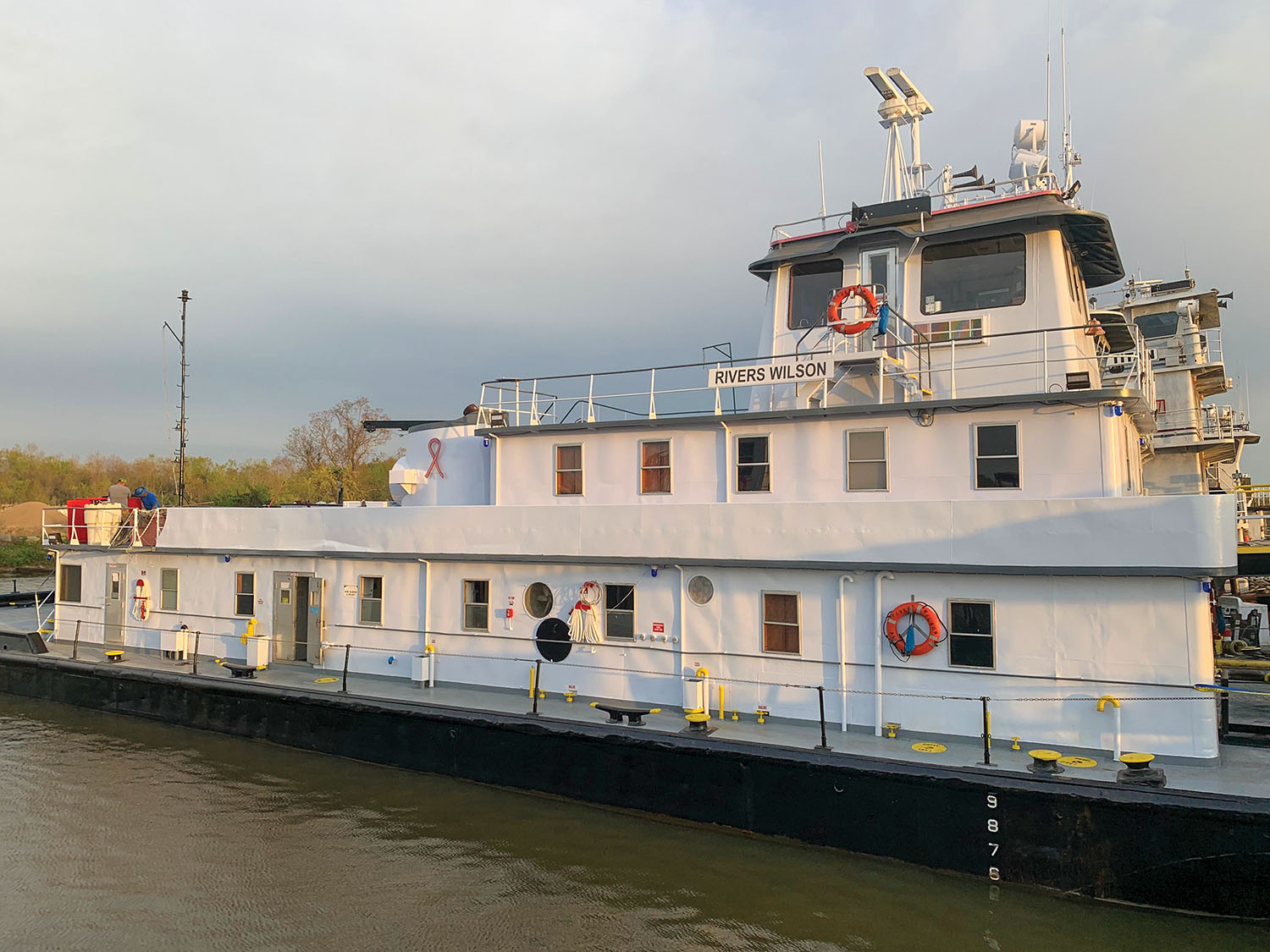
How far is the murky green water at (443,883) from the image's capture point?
7758 millimetres

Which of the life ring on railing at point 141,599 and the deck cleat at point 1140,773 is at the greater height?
the life ring on railing at point 141,599

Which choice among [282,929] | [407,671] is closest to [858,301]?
[407,671]

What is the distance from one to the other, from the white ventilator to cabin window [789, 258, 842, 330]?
4.97 m

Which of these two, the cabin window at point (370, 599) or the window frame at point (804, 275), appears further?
the cabin window at point (370, 599)

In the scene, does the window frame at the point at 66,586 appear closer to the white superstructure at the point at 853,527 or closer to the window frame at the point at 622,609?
the white superstructure at the point at 853,527

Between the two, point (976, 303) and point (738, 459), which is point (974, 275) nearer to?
point (976, 303)

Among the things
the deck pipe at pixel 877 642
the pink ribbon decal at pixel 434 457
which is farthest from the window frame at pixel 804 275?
the pink ribbon decal at pixel 434 457

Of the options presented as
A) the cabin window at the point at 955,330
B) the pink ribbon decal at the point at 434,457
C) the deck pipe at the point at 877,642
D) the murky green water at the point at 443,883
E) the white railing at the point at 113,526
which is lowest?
the murky green water at the point at 443,883

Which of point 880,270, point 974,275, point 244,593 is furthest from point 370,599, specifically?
point 974,275

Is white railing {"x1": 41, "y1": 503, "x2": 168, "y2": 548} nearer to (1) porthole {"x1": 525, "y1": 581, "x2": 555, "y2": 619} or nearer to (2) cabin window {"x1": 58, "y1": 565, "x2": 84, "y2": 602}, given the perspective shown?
(2) cabin window {"x1": 58, "y1": 565, "x2": 84, "y2": 602}

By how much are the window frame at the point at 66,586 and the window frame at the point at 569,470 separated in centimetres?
1117

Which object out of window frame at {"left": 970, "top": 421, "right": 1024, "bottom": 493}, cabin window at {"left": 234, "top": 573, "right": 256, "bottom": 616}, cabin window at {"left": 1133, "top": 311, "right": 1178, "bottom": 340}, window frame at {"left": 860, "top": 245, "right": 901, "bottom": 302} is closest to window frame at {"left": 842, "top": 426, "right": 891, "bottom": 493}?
window frame at {"left": 970, "top": 421, "right": 1024, "bottom": 493}

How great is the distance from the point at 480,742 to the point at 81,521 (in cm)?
1038

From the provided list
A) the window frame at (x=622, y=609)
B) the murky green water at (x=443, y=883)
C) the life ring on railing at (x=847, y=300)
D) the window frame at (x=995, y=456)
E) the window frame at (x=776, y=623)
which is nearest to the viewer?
the murky green water at (x=443, y=883)
